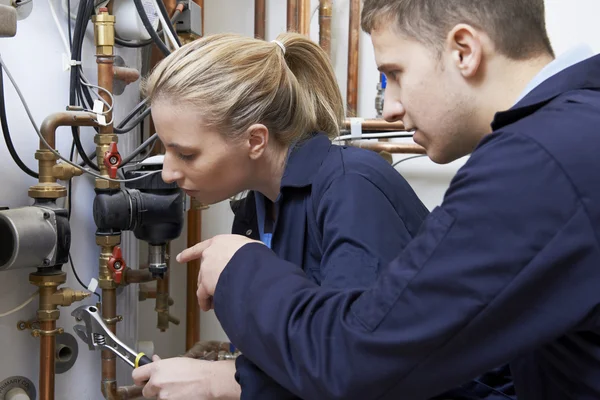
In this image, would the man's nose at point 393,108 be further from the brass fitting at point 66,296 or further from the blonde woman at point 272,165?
the brass fitting at point 66,296

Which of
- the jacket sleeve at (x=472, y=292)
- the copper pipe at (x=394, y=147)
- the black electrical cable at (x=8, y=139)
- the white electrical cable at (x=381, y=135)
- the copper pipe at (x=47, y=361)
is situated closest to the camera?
the jacket sleeve at (x=472, y=292)

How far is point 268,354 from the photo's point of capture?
0.64 m

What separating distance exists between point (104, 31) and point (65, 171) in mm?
314

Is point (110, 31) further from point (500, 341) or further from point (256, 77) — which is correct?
point (500, 341)

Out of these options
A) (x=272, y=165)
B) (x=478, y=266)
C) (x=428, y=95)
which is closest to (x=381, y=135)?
(x=272, y=165)

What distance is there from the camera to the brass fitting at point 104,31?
1.37m

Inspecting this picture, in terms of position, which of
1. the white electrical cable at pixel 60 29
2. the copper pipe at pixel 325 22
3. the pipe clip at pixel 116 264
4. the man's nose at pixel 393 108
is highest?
the copper pipe at pixel 325 22

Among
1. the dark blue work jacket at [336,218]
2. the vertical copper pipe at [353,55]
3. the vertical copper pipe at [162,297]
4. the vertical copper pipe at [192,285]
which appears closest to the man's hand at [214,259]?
the dark blue work jacket at [336,218]

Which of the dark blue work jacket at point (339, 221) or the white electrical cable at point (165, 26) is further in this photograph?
the white electrical cable at point (165, 26)

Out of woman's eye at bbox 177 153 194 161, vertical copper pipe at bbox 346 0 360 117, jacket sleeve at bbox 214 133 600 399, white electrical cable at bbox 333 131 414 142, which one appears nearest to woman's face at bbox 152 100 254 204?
woman's eye at bbox 177 153 194 161

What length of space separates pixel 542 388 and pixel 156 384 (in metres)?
0.54

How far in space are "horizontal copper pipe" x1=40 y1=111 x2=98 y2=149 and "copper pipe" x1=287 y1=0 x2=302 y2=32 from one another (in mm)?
845

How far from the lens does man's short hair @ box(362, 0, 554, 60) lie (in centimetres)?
69

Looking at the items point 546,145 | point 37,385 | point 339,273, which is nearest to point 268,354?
point 339,273
